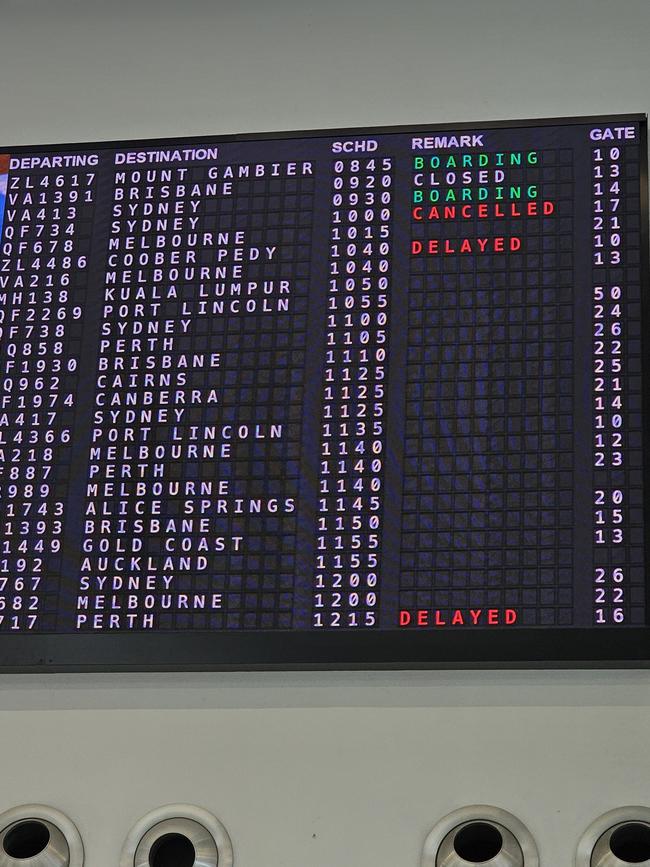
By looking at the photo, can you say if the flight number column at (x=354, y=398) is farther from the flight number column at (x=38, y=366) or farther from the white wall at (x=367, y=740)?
the flight number column at (x=38, y=366)

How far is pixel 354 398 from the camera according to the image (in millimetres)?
2826

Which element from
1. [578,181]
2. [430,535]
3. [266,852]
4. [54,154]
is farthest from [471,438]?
[54,154]

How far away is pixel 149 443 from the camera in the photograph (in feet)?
9.32

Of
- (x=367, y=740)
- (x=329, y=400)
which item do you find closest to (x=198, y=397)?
(x=329, y=400)

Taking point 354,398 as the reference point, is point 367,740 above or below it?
below

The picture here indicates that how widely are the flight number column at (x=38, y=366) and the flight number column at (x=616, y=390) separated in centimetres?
107

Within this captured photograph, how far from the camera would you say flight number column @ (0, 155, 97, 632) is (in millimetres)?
2775

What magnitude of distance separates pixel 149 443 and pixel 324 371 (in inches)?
15.3

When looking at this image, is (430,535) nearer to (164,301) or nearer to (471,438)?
(471,438)

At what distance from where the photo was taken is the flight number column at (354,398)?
2.70 metres

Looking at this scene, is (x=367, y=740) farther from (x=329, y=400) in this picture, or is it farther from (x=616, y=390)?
(x=616, y=390)

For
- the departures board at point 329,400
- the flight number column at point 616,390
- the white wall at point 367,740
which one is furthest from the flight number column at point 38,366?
the flight number column at point 616,390

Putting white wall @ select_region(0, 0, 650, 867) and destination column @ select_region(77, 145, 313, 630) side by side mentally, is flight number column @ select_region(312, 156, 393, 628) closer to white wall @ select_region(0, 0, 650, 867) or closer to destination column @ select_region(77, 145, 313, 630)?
destination column @ select_region(77, 145, 313, 630)

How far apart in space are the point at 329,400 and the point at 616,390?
22.7 inches
